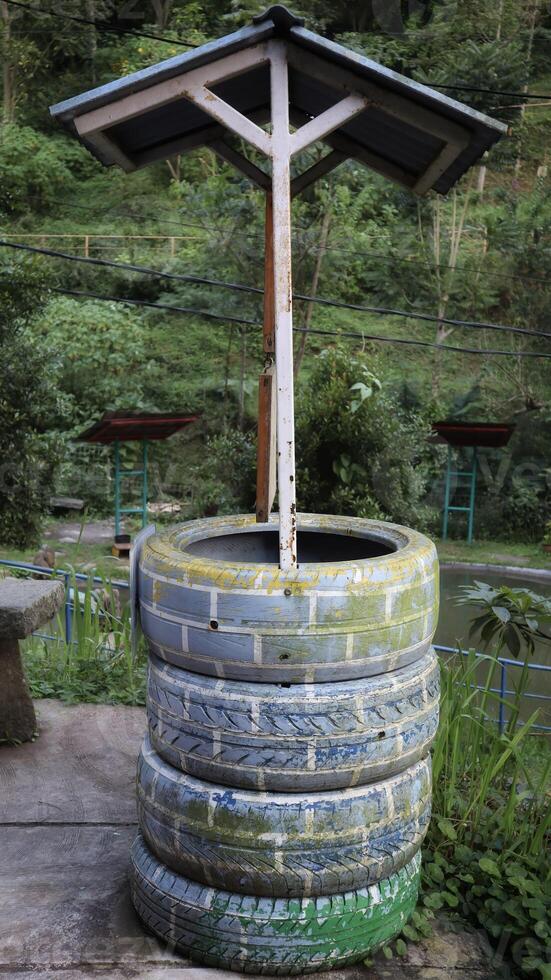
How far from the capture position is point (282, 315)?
2.21 metres

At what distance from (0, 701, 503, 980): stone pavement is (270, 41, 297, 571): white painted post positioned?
43.4 inches

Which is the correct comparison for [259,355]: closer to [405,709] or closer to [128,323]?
[128,323]

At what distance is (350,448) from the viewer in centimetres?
1141

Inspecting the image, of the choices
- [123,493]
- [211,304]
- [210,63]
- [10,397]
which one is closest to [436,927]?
[210,63]

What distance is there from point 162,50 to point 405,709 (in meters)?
22.7

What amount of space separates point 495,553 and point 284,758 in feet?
42.3

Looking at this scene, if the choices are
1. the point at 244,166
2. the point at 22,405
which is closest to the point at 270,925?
the point at 244,166

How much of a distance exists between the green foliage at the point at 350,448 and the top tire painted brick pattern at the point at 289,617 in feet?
28.8

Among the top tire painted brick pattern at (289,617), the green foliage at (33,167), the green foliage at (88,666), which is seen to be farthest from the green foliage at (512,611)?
the green foliage at (33,167)

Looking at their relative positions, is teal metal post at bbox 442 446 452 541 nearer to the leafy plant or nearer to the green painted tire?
the leafy plant

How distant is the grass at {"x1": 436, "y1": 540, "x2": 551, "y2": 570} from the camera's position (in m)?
13.5

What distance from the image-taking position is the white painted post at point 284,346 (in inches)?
85.3

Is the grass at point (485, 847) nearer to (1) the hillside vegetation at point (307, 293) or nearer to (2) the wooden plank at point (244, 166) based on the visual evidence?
(2) the wooden plank at point (244, 166)

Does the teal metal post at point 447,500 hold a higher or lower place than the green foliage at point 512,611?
lower
